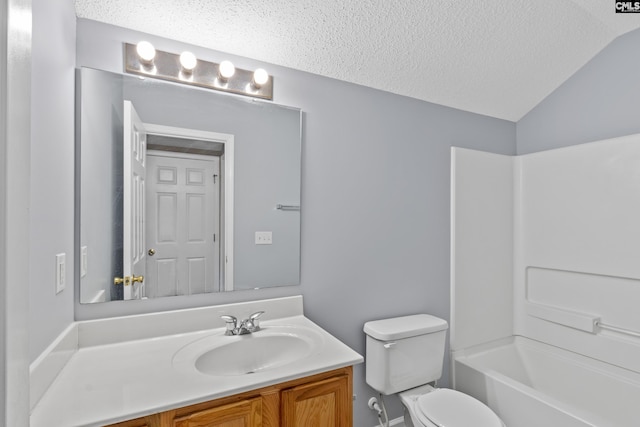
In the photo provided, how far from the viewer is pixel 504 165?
7.98 feet

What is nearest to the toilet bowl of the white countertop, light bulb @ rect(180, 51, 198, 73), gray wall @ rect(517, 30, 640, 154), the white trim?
the white countertop

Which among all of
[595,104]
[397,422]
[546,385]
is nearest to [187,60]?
[397,422]

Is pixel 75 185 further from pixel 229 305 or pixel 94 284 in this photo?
pixel 229 305

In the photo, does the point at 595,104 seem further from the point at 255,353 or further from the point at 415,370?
the point at 255,353

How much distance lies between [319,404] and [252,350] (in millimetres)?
396

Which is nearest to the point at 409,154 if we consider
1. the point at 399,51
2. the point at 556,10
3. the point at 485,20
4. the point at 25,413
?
the point at 399,51

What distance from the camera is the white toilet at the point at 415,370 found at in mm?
1616

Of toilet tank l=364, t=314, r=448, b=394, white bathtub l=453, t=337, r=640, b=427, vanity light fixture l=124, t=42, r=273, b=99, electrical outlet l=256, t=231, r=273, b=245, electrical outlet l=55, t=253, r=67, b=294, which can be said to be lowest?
white bathtub l=453, t=337, r=640, b=427

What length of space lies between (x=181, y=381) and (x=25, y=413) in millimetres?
620

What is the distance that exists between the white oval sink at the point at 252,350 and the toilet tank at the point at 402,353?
0.50 m

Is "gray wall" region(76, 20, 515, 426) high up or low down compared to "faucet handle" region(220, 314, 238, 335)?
up

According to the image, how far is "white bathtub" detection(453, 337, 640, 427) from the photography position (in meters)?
1.70

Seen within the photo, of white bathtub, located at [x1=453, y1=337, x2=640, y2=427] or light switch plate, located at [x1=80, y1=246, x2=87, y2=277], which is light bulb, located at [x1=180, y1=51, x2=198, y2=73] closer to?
light switch plate, located at [x1=80, y1=246, x2=87, y2=277]

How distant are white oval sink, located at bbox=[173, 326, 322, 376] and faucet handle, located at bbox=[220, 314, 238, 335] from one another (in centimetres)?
3
